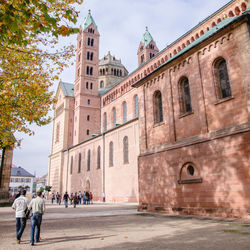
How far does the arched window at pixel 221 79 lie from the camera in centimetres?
1209

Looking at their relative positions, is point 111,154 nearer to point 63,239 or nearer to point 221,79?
point 221,79

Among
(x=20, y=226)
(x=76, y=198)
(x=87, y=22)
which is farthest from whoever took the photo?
(x=87, y=22)

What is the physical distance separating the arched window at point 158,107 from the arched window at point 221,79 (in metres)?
4.70

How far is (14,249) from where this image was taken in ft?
21.1

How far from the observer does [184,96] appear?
14.6 m

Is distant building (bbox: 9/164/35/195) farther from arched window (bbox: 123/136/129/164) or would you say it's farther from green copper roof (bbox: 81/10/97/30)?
arched window (bbox: 123/136/129/164)

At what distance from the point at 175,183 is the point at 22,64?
411 inches

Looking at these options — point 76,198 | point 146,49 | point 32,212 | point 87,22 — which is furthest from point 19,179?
point 32,212

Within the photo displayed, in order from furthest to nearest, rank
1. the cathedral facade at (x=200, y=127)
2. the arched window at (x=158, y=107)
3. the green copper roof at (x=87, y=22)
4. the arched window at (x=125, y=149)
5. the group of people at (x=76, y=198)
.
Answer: the green copper roof at (x=87, y=22) → the arched window at (x=125, y=149) → the group of people at (x=76, y=198) → the arched window at (x=158, y=107) → the cathedral facade at (x=200, y=127)

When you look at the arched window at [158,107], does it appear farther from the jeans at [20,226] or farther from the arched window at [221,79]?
the jeans at [20,226]

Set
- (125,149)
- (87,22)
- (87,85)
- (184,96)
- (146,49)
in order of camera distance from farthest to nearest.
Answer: (87,22)
(87,85)
(146,49)
(125,149)
(184,96)

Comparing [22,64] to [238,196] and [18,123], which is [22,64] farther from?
[238,196]

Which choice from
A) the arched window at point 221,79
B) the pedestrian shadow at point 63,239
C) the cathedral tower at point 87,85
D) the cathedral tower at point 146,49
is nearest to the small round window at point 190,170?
the arched window at point 221,79

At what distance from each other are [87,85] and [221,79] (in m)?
40.1
